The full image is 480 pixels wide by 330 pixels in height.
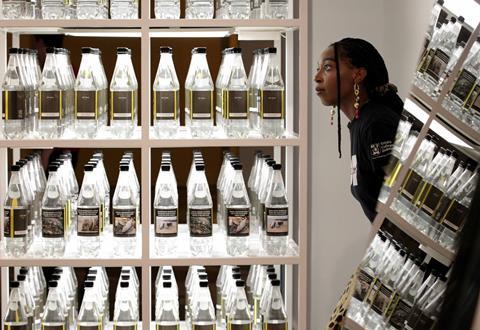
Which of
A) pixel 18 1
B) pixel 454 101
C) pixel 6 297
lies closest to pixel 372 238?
pixel 454 101

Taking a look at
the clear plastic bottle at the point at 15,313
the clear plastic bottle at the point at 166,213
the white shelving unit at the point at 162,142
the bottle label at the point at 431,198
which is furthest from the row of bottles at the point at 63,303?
the bottle label at the point at 431,198

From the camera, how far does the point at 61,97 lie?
2918mm

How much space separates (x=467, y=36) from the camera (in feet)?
1.45

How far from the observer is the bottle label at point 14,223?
2891 mm

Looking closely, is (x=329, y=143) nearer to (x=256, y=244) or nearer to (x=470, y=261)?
(x=256, y=244)

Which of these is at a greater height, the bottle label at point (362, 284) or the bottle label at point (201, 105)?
the bottle label at point (362, 284)

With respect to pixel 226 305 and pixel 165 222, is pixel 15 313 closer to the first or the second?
pixel 165 222

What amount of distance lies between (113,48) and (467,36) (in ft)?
10.1

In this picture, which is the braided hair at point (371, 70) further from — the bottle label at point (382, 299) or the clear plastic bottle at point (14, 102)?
the bottle label at point (382, 299)

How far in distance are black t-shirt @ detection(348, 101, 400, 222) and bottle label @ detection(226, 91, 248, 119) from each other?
435mm

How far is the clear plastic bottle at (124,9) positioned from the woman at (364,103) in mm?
782

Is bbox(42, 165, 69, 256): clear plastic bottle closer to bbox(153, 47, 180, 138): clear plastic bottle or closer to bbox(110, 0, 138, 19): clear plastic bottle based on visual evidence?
bbox(153, 47, 180, 138): clear plastic bottle

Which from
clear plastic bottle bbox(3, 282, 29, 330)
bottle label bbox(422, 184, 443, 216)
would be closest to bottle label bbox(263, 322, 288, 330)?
clear plastic bottle bbox(3, 282, 29, 330)

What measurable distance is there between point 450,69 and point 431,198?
0.24 ft
